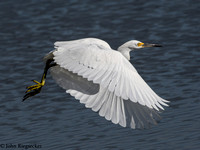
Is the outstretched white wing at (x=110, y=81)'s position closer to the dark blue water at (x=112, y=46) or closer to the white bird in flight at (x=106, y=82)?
the white bird in flight at (x=106, y=82)

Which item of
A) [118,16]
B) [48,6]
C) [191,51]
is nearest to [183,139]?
[191,51]

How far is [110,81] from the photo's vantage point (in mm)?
7238

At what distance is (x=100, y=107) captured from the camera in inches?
316

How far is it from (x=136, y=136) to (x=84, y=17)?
7516 mm

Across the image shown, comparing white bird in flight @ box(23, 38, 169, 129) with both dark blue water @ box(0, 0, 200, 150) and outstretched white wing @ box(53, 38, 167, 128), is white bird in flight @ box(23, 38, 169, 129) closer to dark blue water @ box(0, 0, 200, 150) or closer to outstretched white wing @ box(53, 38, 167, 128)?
outstretched white wing @ box(53, 38, 167, 128)

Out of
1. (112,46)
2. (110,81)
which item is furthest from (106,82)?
(112,46)

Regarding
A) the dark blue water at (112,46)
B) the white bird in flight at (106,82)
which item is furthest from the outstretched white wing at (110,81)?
the dark blue water at (112,46)

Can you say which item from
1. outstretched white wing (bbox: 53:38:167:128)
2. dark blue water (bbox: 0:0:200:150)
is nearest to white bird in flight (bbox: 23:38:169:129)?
outstretched white wing (bbox: 53:38:167:128)

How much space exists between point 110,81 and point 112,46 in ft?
21.6

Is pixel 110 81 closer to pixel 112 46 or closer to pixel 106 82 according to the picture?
pixel 106 82

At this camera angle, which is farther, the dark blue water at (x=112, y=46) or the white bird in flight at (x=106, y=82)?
the dark blue water at (x=112, y=46)

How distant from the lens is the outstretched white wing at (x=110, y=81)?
282 inches

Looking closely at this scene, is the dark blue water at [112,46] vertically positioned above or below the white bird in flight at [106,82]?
below

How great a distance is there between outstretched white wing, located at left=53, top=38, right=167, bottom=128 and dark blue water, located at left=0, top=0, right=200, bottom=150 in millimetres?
940
